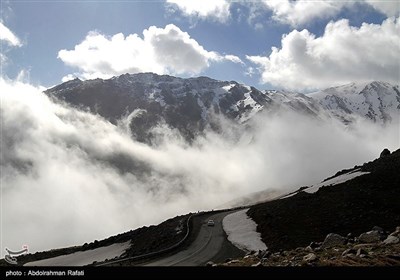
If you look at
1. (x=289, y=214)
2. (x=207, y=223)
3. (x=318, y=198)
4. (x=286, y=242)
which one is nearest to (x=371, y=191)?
(x=318, y=198)

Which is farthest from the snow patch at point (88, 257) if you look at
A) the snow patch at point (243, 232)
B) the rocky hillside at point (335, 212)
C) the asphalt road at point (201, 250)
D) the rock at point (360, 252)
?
the rock at point (360, 252)

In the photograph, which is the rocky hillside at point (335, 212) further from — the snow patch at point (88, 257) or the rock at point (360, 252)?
the rock at point (360, 252)

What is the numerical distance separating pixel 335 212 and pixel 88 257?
3568cm

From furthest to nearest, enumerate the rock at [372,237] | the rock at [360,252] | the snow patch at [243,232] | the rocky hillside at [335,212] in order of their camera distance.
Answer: the snow patch at [243,232], the rocky hillside at [335,212], the rock at [372,237], the rock at [360,252]

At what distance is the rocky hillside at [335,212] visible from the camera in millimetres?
51812

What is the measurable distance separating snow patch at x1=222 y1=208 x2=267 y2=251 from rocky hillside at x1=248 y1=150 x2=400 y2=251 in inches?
39.8

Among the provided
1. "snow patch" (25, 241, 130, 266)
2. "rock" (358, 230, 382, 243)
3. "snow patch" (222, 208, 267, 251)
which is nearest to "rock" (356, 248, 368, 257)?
"rock" (358, 230, 382, 243)

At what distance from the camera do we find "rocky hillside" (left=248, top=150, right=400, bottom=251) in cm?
5181

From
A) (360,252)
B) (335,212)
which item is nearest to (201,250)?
(335,212)

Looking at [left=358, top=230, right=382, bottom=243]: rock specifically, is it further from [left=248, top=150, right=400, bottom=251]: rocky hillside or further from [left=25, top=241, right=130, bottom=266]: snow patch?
[left=25, top=241, right=130, bottom=266]: snow patch

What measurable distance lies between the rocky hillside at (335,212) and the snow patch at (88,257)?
21.1 metres

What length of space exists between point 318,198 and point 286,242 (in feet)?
68.6

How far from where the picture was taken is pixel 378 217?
2140 inches
